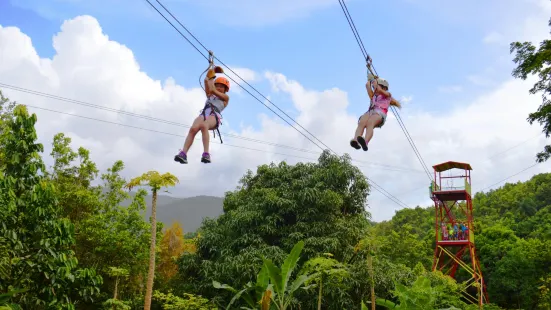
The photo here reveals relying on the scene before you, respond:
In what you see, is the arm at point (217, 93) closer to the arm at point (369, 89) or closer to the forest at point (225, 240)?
the arm at point (369, 89)

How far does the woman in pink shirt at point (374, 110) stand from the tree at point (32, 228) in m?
6.37

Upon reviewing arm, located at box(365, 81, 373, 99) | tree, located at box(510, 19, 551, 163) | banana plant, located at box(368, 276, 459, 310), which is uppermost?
tree, located at box(510, 19, 551, 163)

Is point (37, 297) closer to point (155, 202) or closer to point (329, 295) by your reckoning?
point (155, 202)

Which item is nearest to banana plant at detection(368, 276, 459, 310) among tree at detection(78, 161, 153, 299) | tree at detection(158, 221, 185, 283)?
tree at detection(78, 161, 153, 299)

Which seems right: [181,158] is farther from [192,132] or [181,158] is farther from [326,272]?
[326,272]

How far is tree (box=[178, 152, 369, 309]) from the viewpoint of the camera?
1534 cm

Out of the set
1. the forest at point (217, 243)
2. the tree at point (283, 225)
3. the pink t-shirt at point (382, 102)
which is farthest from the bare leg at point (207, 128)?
the tree at point (283, 225)

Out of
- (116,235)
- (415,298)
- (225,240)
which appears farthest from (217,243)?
(415,298)

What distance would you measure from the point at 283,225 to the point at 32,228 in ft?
29.1

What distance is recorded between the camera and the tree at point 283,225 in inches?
604

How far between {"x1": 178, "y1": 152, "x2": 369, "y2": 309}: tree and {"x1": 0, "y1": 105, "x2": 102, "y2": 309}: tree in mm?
6261

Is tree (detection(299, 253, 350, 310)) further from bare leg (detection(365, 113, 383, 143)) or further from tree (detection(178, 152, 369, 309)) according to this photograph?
bare leg (detection(365, 113, 383, 143))

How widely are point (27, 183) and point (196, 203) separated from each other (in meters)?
155

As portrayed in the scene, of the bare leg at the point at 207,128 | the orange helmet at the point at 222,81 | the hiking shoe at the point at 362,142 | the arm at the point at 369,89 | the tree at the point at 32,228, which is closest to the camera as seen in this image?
the bare leg at the point at 207,128
